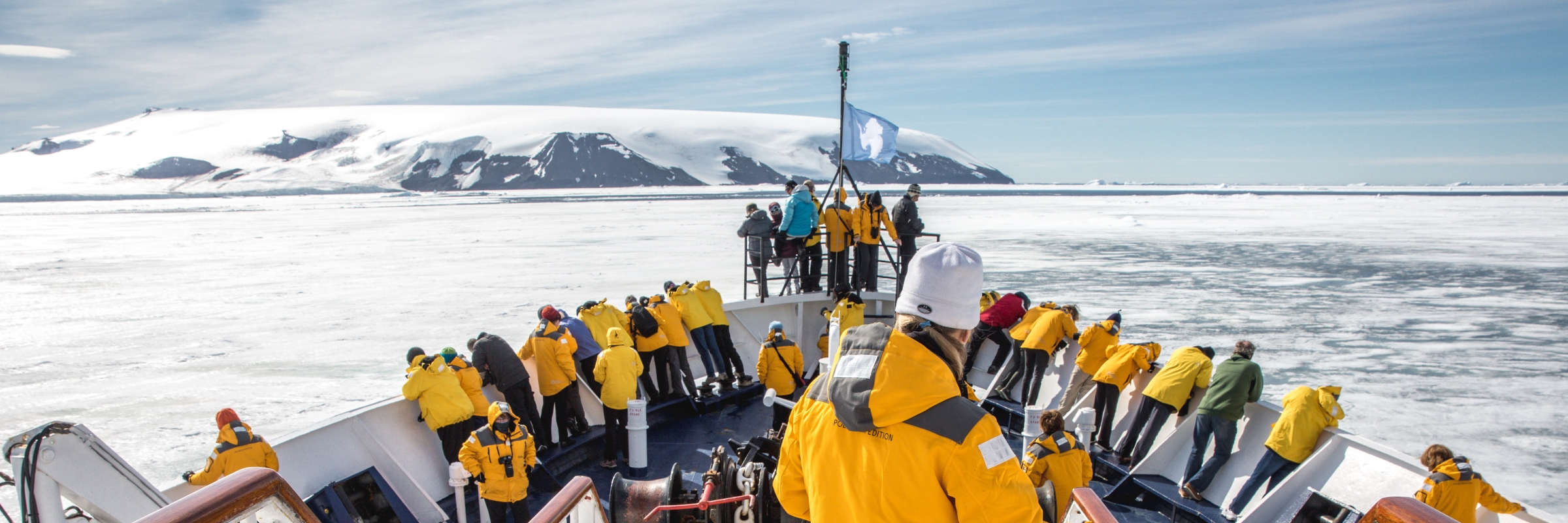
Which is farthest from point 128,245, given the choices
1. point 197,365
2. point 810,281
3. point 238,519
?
point 238,519

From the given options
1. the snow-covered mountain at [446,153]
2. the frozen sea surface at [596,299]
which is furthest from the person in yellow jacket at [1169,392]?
the snow-covered mountain at [446,153]

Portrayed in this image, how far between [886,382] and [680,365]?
5.77 m

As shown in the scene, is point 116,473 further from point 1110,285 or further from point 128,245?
point 128,245

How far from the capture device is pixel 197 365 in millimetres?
8711

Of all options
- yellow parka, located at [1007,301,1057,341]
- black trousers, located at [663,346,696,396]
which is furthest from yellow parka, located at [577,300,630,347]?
yellow parka, located at [1007,301,1057,341]

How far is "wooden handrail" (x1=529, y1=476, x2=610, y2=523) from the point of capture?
6.57 feet

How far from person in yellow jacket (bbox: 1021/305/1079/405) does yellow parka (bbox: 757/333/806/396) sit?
1993 mm

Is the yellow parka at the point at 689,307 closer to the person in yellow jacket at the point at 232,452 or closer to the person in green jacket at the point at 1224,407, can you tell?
→ the person in yellow jacket at the point at 232,452

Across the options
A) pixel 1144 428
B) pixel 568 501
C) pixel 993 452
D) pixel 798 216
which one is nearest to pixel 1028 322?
pixel 1144 428

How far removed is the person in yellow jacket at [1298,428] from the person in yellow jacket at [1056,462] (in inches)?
51.4

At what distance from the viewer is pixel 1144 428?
554cm

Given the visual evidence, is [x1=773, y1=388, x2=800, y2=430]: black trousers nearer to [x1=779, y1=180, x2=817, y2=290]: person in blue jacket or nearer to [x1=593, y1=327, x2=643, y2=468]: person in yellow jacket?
[x1=593, y1=327, x2=643, y2=468]: person in yellow jacket

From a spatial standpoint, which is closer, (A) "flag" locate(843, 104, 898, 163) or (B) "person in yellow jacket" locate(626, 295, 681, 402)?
(B) "person in yellow jacket" locate(626, 295, 681, 402)

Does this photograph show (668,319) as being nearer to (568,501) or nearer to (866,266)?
(866,266)
